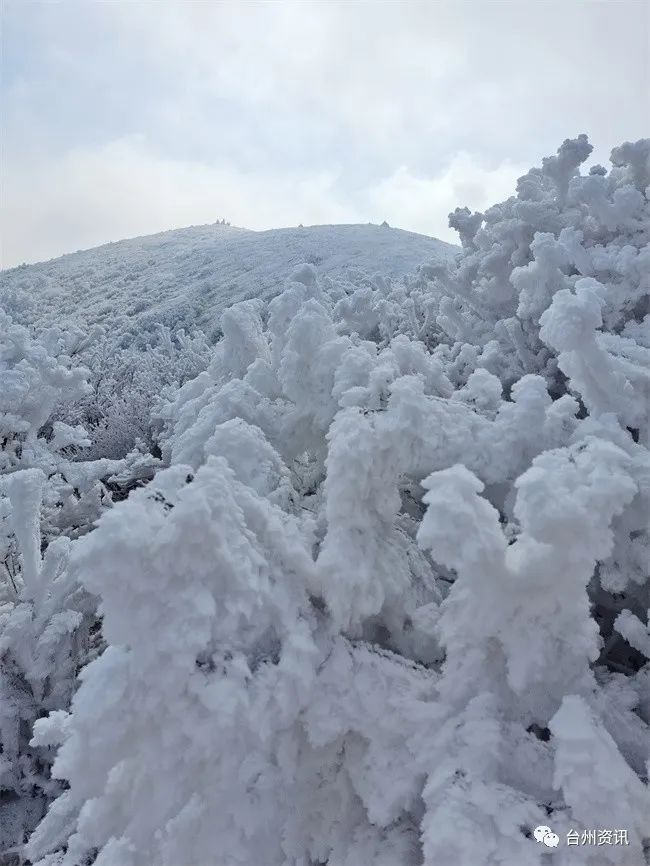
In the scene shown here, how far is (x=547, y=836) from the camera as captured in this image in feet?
4.87

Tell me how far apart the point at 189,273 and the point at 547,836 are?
20.6m

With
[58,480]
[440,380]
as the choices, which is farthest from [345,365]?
[58,480]

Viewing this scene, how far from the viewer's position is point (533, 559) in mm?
1606

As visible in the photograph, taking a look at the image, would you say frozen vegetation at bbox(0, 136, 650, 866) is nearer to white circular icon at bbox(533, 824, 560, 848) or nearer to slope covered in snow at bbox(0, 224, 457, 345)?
white circular icon at bbox(533, 824, 560, 848)

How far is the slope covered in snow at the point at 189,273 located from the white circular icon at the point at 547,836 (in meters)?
12.4

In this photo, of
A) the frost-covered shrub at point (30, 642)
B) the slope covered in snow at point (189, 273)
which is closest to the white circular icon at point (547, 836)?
the frost-covered shrub at point (30, 642)

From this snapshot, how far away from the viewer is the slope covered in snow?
16.1 meters

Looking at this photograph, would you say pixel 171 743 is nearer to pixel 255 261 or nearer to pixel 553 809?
pixel 553 809

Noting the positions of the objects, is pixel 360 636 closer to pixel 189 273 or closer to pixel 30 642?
pixel 30 642

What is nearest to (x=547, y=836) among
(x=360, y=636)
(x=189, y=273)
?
(x=360, y=636)

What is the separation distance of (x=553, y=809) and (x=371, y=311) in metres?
4.34

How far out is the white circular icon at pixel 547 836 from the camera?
148cm

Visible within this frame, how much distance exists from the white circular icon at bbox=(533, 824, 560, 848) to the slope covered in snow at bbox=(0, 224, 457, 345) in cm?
1238

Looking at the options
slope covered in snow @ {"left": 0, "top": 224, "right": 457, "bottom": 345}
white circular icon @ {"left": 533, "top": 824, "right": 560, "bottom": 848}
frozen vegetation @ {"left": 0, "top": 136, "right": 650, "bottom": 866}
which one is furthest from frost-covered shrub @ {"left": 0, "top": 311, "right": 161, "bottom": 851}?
slope covered in snow @ {"left": 0, "top": 224, "right": 457, "bottom": 345}
